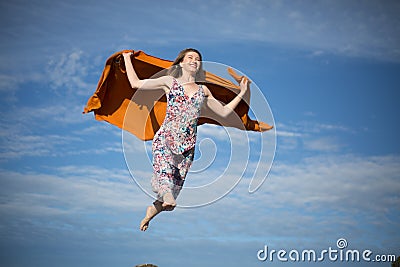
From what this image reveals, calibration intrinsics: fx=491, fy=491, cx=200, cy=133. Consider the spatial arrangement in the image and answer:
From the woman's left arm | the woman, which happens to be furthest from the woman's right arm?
the woman's left arm

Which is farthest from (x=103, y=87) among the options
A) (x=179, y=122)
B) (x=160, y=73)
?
(x=179, y=122)

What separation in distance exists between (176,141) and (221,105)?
3.59 ft

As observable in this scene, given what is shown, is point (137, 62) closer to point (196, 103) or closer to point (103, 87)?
point (103, 87)

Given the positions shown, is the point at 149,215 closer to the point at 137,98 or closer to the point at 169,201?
the point at 169,201

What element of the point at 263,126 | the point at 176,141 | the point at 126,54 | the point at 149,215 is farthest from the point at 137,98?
the point at 263,126

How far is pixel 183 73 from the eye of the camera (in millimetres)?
7500

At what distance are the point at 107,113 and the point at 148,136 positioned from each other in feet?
2.54

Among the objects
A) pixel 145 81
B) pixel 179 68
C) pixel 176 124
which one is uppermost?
pixel 179 68

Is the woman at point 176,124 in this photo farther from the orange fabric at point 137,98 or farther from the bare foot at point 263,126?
the bare foot at point 263,126

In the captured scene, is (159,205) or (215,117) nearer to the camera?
(159,205)

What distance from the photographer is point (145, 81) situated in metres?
7.52

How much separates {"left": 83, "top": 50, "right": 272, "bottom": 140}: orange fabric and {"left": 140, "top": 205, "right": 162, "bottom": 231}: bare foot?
1474 mm

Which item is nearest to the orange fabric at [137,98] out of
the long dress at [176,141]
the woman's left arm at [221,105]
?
the woman's left arm at [221,105]

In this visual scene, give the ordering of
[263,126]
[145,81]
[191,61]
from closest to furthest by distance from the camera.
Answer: [191,61] → [145,81] → [263,126]
